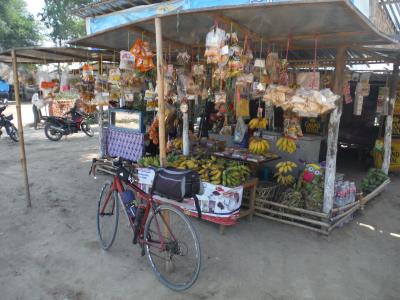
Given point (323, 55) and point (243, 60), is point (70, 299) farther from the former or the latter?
point (323, 55)

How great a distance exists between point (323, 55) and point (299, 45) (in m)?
2.72

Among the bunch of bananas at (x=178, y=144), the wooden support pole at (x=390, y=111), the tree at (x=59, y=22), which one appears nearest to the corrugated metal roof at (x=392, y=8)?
the wooden support pole at (x=390, y=111)

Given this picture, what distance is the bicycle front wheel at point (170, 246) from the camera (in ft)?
9.96

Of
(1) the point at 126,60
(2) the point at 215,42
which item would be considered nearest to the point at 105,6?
(1) the point at 126,60

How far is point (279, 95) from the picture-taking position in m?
3.79

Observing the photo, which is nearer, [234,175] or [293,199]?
[234,175]

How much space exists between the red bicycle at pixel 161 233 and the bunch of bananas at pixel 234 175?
118 cm

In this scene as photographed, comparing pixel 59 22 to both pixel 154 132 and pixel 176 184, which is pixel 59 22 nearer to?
pixel 154 132

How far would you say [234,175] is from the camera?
14.1ft

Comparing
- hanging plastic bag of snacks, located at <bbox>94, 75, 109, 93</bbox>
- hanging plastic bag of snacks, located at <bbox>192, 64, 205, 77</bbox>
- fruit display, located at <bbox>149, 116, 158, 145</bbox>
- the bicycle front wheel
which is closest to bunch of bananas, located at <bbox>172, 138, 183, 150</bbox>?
fruit display, located at <bbox>149, 116, 158, 145</bbox>

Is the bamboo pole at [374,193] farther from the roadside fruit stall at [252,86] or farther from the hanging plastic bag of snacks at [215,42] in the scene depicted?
the hanging plastic bag of snacks at [215,42]

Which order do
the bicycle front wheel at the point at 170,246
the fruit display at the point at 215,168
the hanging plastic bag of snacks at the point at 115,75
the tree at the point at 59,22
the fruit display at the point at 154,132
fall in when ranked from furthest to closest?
the tree at the point at 59,22
the fruit display at the point at 154,132
the hanging plastic bag of snacks at the point at 115,75
the fruit display at the point at 215,168
the bicycle front wheel at the point at 170,246

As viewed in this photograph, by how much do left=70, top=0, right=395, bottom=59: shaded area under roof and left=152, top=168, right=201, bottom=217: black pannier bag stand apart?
1420mm

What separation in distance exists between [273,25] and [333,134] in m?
1.68
